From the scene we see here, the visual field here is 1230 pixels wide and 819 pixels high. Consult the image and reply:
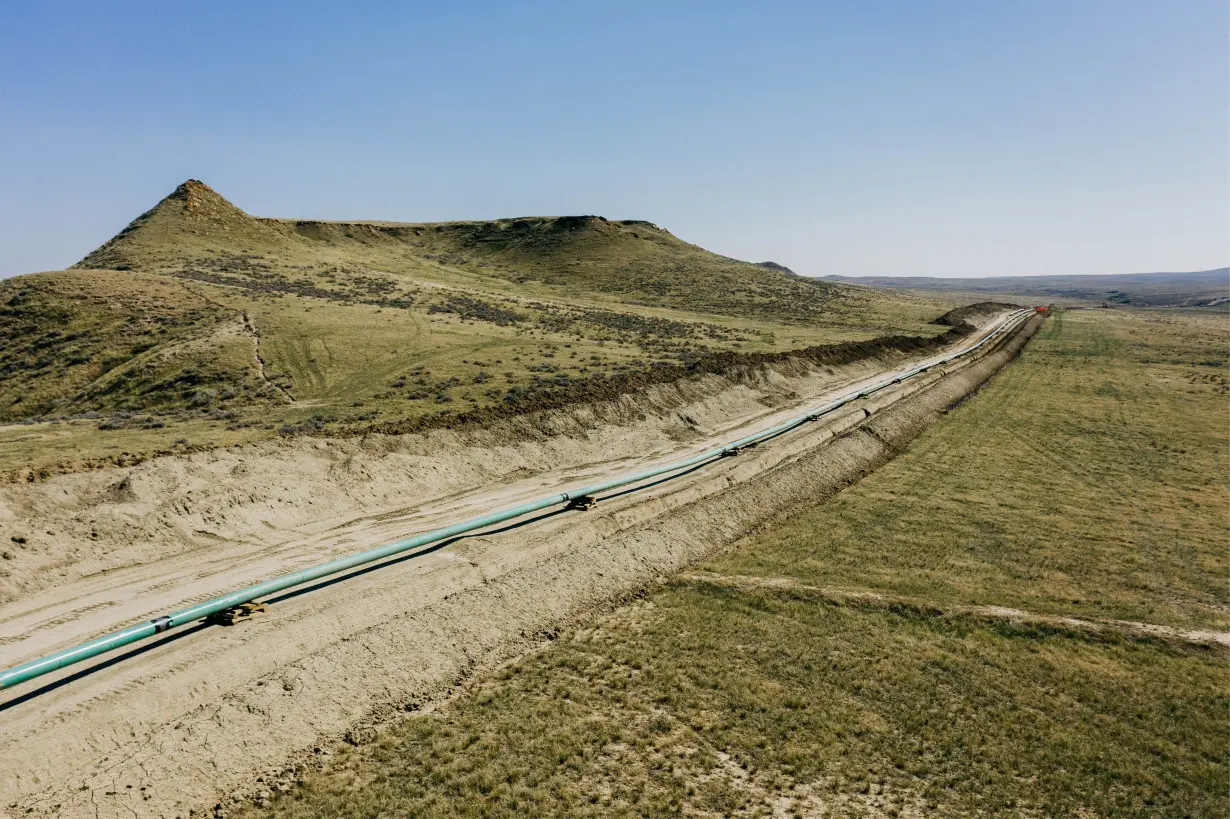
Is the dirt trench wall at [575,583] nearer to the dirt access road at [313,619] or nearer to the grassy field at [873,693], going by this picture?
the dirt access road at [313,619]

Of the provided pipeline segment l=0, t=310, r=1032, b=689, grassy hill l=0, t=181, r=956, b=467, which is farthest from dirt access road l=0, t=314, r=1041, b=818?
grassy hill l=0, t=181, r=956, b=467

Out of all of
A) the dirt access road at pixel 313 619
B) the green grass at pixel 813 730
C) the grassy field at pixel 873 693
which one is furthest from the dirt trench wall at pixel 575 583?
the green grass at pixel 813 730

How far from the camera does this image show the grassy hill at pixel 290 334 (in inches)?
1348

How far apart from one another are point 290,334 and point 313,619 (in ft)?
117

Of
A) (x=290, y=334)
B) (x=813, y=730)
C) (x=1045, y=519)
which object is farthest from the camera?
(x=290, y=334)

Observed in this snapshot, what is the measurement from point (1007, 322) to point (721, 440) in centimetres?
9856

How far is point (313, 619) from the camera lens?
16.5 meters

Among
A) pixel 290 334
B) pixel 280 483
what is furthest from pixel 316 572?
pixel 290 334

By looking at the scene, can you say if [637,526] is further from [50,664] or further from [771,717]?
[50,664]

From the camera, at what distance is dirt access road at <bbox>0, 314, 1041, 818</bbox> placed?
12.0 metres

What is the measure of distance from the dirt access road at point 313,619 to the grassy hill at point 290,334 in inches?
379

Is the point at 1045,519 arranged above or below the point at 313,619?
below

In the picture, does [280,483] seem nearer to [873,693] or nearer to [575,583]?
[575,583]

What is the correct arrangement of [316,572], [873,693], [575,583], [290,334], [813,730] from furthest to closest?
[290,334], [575,583], [316,572], [873,693], [813,730]
